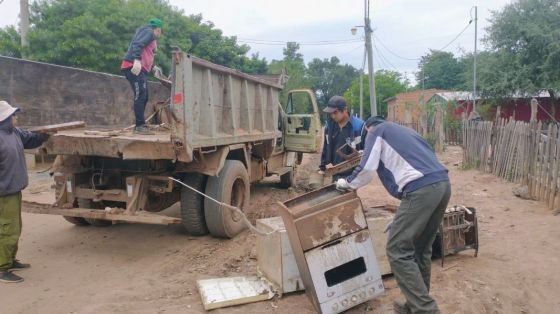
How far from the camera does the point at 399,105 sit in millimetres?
42688

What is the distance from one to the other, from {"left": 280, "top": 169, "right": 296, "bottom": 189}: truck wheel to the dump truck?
276 cm

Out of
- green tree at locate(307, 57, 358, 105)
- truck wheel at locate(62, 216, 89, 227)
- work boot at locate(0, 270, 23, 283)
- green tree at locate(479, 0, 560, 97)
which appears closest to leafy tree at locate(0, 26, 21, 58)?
truck wheel at locate(62, 216, 89, 227)

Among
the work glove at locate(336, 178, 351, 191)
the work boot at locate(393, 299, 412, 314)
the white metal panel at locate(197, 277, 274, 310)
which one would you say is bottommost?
the white metal panel at locate(197, 277, 274, 310)

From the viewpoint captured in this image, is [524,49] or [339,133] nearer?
[339,133]

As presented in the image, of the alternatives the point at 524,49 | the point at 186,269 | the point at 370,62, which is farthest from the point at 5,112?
the point at 524,49

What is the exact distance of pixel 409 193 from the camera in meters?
3.37

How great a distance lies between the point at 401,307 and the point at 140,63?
14.7ft

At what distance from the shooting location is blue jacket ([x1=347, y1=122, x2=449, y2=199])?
3354mm

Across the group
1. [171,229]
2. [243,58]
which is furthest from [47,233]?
[243,58]

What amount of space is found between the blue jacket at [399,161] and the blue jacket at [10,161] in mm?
3416

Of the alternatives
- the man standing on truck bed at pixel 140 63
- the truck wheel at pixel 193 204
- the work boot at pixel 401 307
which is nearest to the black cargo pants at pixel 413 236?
the work boot at pixel 401 307

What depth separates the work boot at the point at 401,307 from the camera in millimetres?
→ 3537

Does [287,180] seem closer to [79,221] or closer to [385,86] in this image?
[79,221]

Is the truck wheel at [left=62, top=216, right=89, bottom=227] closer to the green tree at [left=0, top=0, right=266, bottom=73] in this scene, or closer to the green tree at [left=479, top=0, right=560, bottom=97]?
the green tree at [left=0, top=0, right=266, bottom=73]
